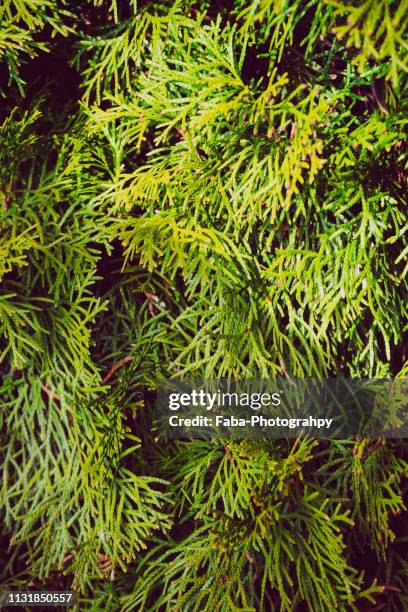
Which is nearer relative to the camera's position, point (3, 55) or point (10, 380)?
point (3, 55)

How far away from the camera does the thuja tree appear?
1.22 metres

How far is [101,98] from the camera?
1.46m

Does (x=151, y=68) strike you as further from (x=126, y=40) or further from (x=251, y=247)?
(x=251, y=247)

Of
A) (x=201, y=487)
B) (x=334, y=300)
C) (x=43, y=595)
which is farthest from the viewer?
(x=43, y=595)

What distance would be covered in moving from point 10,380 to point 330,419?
827mm

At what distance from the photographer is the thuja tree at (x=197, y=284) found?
1.22m

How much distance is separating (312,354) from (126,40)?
0.86 metres

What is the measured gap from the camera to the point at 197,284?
1.31m

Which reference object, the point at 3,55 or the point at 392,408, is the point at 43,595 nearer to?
the point at 392,408

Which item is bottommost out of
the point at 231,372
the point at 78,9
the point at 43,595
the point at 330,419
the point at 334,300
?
the point at 43,595

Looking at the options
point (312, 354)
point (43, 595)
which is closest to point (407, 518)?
point (312, 354)

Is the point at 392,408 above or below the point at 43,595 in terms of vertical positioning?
above

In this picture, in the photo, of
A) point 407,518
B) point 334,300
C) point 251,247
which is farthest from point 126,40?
point 407,518

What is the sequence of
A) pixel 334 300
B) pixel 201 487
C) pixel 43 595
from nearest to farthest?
pixel 334 300
pixel 201 487
pixel 43 595
